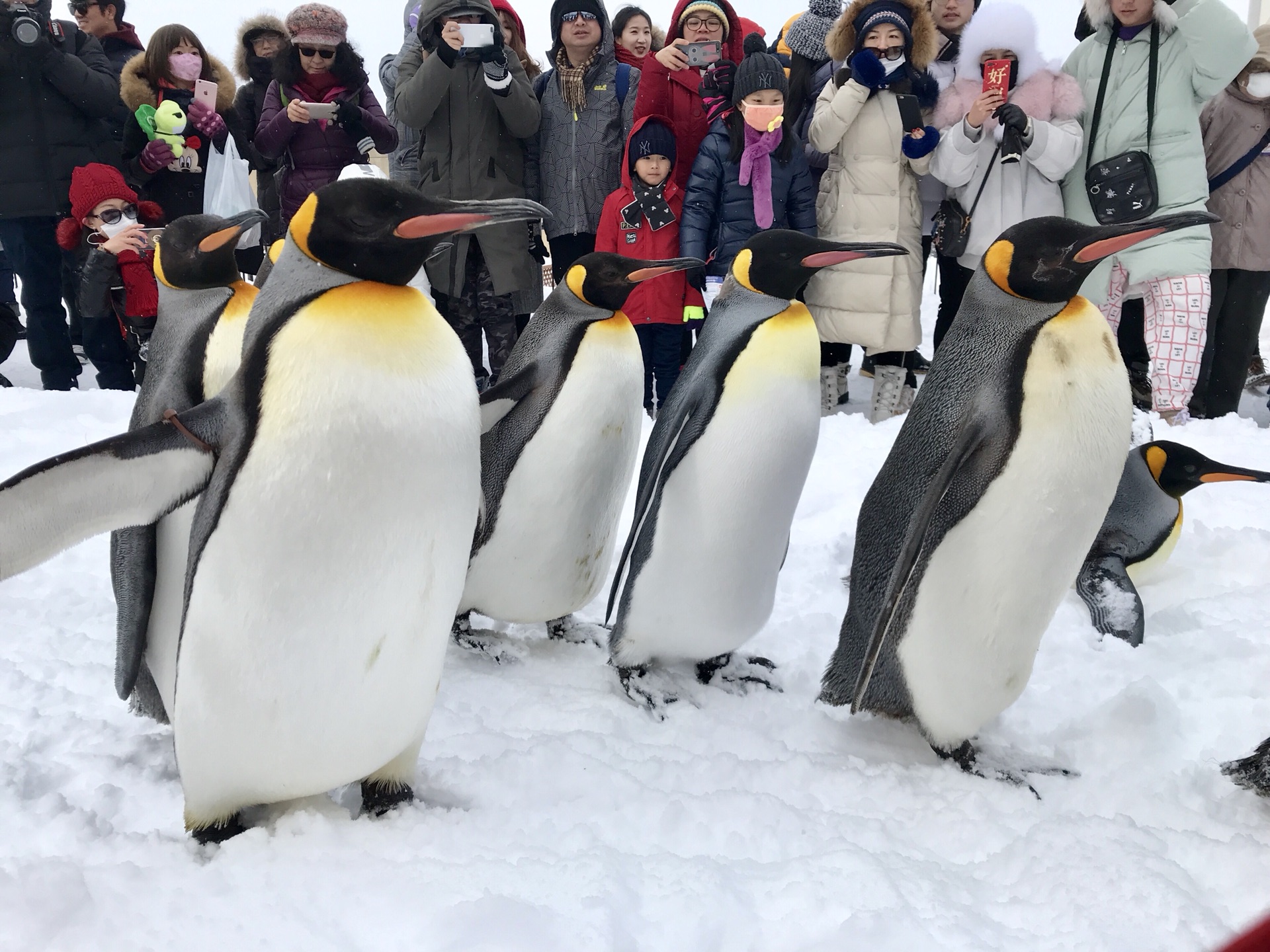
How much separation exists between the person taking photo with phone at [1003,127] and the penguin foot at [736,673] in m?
1.74

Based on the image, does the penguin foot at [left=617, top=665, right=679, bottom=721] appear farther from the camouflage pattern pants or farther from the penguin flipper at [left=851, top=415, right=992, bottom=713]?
the camouflage pattern pants

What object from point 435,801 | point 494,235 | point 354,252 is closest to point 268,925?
point 435,801

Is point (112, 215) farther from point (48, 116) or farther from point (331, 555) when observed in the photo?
point (331, 555)

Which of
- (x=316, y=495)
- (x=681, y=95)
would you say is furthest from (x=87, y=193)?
(x=316, y=495)

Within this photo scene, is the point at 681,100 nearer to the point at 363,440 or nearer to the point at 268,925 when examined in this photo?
the point at 363,440

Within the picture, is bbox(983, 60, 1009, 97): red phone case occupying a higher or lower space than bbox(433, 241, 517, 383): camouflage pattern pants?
higher

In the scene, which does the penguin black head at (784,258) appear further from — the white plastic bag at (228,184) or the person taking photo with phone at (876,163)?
the white plastic bag at (228,184)

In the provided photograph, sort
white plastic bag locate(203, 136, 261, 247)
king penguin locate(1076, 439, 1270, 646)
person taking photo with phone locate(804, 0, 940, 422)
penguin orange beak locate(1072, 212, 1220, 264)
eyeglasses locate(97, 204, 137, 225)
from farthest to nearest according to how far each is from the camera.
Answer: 1. eyeglasses locate(97, 204, 137, 225)
2. white plastic bag locate(203, 136, 261, 247)
3. person taking photo with phone locate(804, 0, 940, 422)
4. king penguin locate(1076, 439, 1270, 646)
5. penguin orange beak locate(1072, 212, 1220, 264)

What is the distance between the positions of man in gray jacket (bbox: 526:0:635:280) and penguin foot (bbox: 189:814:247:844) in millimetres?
2846

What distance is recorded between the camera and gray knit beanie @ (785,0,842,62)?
3848 mm

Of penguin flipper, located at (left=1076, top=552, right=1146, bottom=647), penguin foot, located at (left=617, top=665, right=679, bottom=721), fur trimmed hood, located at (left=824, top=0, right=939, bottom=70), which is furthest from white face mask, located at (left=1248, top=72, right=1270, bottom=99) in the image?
penguin foot, located at (left=617, top=665, right=679, bottom=721)

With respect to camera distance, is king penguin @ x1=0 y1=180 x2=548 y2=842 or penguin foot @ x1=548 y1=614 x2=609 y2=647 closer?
king penguin @ x1=0 y1=180 x2=548 y2=842

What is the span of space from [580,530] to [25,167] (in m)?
3.43

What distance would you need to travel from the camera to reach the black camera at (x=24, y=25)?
3582 mm
